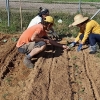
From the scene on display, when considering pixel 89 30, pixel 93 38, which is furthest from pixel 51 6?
pixel 89 30

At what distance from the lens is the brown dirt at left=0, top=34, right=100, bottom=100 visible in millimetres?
7312

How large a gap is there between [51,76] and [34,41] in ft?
4.39

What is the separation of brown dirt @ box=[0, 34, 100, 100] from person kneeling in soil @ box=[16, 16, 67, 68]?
0.92 feet

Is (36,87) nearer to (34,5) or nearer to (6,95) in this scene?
(6,95)

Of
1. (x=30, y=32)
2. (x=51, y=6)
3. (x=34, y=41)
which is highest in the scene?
(x=30, y=32)

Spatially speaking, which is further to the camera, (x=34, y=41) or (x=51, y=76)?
(x=34, y=41)

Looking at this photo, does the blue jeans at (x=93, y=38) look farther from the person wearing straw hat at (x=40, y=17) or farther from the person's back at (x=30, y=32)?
the person's back at (x=30, y=32)

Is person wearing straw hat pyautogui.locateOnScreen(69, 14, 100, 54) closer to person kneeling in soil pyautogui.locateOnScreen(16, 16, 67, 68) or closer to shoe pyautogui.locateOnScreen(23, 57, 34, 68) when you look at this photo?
person kneeling in soil pyautogui.locateOnScreen(16, 16, 67, 68)

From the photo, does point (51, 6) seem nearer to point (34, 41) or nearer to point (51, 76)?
point (34, 41)

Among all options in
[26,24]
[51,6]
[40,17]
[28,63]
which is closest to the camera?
[28,63]

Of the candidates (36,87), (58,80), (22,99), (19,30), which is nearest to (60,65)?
(58,80)

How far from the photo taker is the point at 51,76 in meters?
8.23

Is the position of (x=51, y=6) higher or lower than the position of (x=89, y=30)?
lower

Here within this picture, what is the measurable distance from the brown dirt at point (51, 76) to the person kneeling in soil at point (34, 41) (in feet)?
0.92
